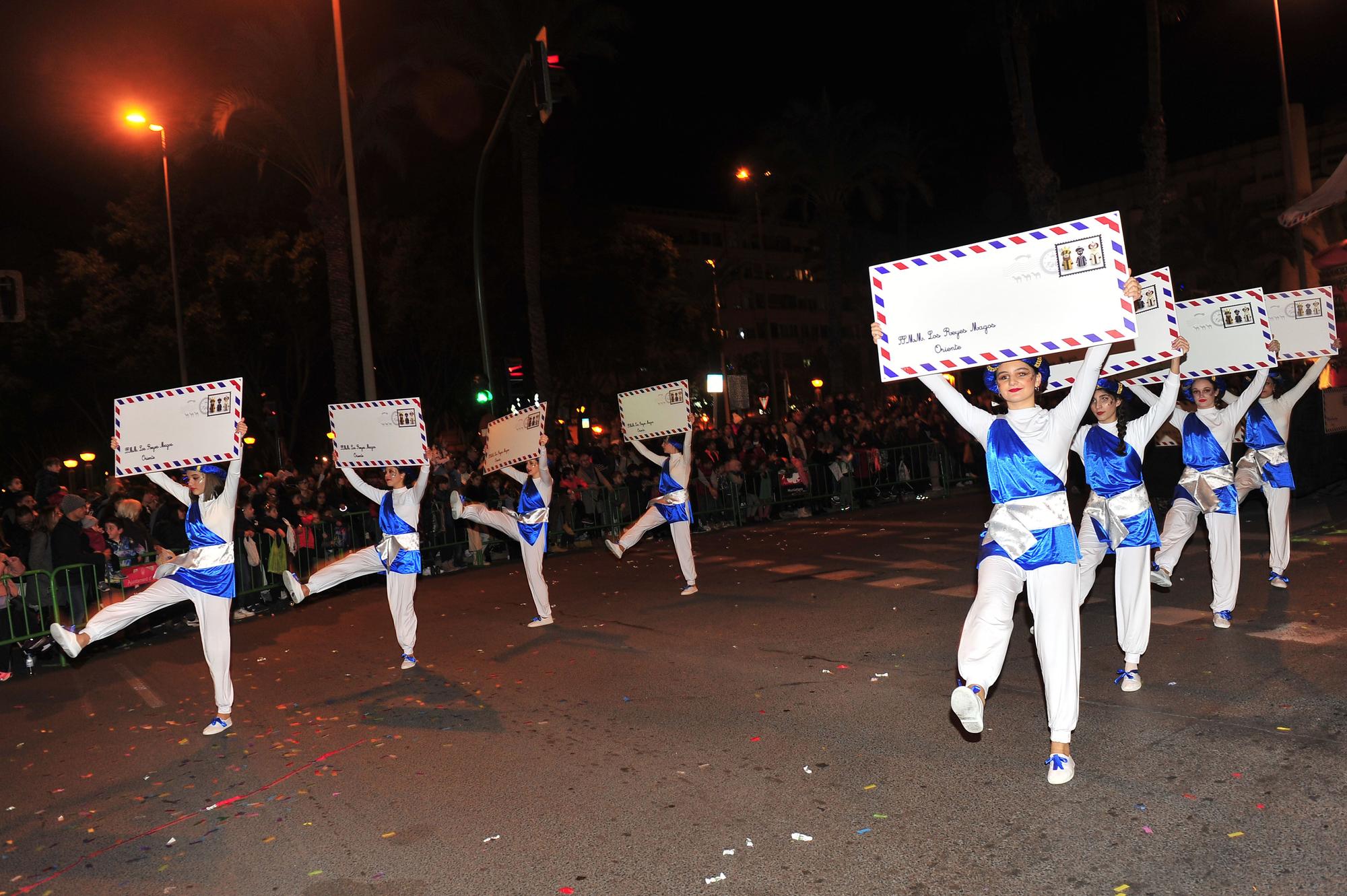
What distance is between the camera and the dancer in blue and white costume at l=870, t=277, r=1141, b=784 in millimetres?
5023

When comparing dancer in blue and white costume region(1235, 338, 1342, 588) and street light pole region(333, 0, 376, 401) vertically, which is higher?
street light pole region(333, 0, 376, 401)

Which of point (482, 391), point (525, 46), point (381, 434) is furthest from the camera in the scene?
point (525, 46)

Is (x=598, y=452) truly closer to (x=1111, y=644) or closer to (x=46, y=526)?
(x=46, y=526)

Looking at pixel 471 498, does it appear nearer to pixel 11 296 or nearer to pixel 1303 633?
pixel 11 296

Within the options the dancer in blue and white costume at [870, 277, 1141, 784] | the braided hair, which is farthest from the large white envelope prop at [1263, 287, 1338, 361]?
the dancer in blue and white costume at [870, 277, 1141, 784]

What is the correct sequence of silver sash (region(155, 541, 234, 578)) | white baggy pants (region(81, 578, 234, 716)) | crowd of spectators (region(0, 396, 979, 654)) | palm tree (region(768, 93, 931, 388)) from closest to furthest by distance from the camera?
white baggy pants (region(81, 578, 234, 716)), silver sash (region(155, 541, 234, 578)), crowd of spectators (region(0, 396, 979, 654)), palm tree (region(768, 93, 931, 388))

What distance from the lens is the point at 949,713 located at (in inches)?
250

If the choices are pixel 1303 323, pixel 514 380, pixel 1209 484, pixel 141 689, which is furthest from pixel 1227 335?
pixel 514 380

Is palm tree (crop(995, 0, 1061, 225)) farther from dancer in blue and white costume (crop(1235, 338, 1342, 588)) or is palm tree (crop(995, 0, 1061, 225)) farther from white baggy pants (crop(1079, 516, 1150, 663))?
white baggy pants (crop(1079, 516, 1150, 663))

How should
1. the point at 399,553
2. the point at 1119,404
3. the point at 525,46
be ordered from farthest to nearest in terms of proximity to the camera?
the point at 525,46, the point at 399,553, the point at 1119,404

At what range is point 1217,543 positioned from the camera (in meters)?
8.11

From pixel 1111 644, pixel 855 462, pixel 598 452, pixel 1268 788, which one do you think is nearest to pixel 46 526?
pixel 598 452

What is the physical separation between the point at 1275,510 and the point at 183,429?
9253 mm

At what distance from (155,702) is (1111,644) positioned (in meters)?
7.63
